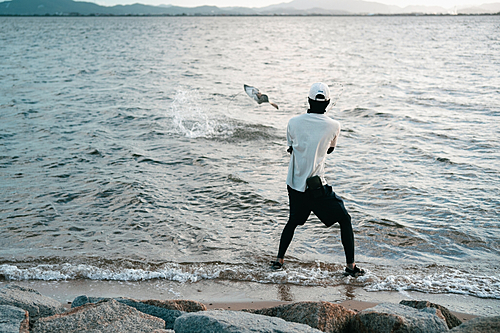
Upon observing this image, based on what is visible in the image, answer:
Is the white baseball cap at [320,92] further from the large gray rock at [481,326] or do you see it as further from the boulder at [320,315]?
the large gray rock at [481,326]

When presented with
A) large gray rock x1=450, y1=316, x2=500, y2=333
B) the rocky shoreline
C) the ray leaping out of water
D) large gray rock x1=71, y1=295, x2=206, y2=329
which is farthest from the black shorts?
the ray leaping out of water

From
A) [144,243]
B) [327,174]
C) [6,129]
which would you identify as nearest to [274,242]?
[144,243]

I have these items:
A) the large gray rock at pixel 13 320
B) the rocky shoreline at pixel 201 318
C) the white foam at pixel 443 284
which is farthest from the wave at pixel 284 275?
the large gray rock at pixel 13 320

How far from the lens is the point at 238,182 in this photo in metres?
8.93

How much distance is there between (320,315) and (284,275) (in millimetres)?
1847

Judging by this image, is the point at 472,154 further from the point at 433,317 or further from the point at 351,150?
the point at 433,317

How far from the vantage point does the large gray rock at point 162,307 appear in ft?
12.1

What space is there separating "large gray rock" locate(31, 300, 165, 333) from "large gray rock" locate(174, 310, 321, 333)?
310 millimetres

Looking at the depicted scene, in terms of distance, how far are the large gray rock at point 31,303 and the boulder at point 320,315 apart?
80.8 inches

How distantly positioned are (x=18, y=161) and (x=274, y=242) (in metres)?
7.04

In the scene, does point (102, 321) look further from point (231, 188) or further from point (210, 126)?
point (210, 126)

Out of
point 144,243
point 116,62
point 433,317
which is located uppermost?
point 116,62

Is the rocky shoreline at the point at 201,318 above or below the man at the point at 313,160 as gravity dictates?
below

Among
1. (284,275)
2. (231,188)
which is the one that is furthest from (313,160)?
(231,188)
